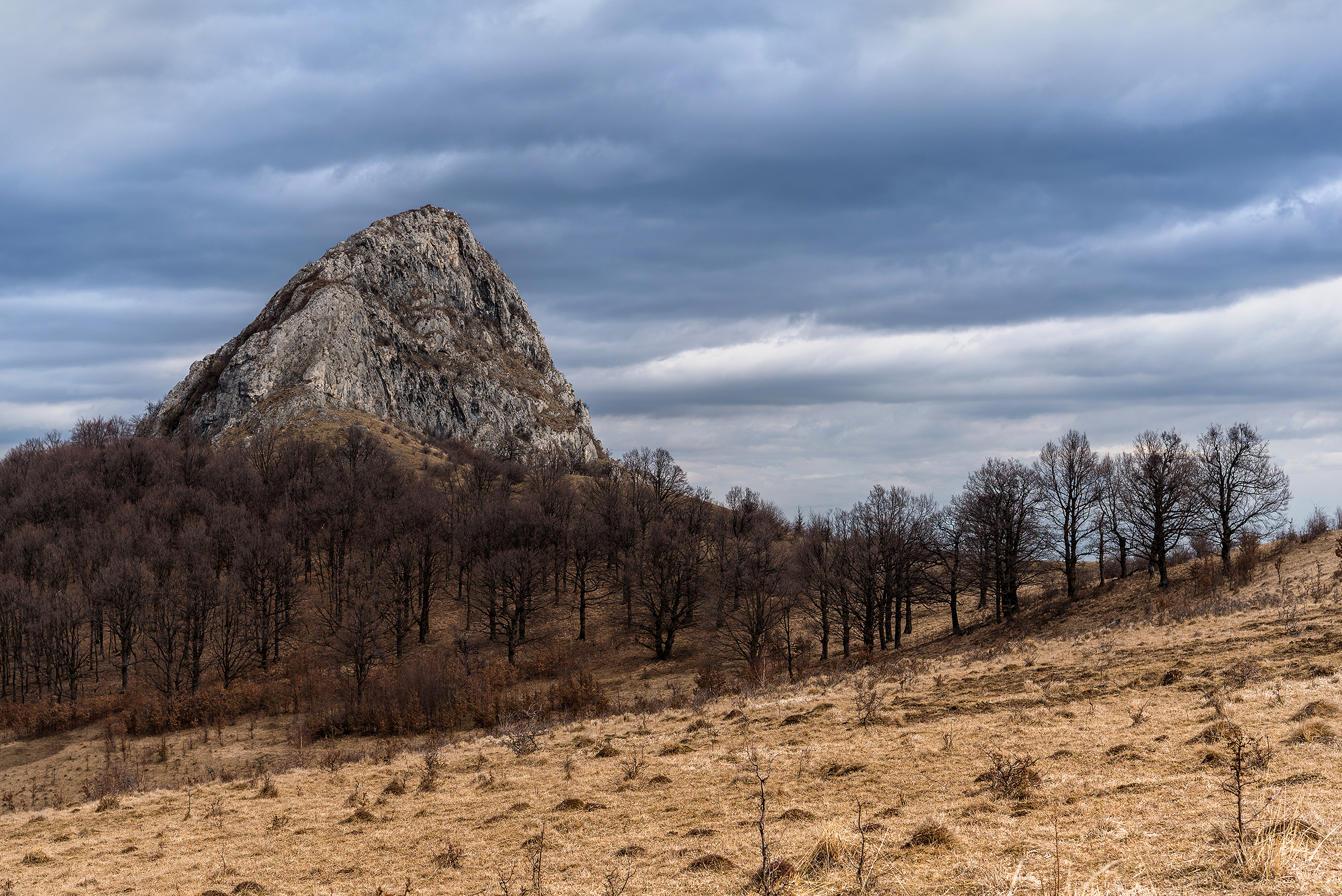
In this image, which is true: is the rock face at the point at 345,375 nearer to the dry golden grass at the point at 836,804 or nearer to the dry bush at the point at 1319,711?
the dry golden grass at the point at 836,804

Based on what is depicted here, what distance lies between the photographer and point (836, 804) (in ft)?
40.3

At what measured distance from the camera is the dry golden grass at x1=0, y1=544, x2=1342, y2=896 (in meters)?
8.18

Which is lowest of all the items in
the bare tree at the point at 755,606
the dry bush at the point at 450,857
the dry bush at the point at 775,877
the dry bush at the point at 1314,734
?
the bare tree at the point at 755,606

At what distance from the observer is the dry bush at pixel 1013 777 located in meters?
11.1

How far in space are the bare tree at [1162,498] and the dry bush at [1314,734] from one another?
42751mm

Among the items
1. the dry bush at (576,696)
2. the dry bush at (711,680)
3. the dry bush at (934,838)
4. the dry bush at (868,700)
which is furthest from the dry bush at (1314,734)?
the dry bush at (576,696)

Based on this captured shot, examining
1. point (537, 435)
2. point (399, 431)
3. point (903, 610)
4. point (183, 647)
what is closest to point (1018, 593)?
point (903, 610)

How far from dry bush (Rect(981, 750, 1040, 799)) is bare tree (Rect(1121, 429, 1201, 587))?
45.8m

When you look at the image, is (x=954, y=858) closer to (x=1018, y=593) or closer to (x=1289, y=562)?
(x=1289, y=562)

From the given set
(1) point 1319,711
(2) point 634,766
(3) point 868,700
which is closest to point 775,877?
(2) point 634,766

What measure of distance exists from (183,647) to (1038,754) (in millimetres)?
65931

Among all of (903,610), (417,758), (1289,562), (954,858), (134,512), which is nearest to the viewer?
(954,858)

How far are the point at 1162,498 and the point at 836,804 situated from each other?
51565 millimetres

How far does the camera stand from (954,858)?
848 cm
